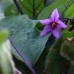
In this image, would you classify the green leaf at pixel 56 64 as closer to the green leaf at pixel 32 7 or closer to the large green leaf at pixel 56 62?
the large green leaf at pixel 56 62

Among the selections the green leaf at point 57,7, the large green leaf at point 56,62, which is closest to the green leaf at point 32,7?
the green leaf at point 57,7

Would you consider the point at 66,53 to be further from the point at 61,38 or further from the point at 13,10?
the point at 13,10

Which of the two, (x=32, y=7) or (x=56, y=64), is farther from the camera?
(x=32, y=7)

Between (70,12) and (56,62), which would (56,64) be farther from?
(70,12)

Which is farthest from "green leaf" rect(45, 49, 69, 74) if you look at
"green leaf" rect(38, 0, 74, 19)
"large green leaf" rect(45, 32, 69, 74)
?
"green leaf" rect(38, 0, 74, 19)

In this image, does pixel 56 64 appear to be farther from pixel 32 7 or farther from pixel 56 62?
pixel 32 7

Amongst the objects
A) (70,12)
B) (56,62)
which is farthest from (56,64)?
(70,12)
